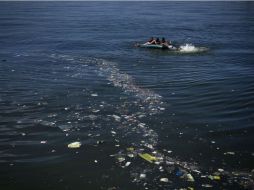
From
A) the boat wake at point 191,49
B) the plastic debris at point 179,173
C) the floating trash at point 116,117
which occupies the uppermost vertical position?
the boat wake at point 191,49

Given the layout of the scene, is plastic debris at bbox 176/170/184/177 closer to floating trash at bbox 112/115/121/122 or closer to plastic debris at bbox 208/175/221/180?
plastic debris at bbox 208/175/221/180

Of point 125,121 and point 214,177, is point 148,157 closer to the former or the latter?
point 214,177

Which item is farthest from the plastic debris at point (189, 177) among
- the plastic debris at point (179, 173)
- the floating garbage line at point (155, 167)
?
the plastic debris at point (179, 173)

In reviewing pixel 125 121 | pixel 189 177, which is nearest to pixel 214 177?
pixel 189 177

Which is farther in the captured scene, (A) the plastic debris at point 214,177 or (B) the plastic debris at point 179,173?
(B) the plastic debris at point 179,173

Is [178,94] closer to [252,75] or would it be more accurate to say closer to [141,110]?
[141,110]

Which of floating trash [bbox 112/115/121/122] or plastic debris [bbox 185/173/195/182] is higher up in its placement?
floating trash [bbox 112/115/121/122]

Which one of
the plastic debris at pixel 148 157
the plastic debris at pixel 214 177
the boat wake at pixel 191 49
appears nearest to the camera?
the plastic debris at pixel 214 177

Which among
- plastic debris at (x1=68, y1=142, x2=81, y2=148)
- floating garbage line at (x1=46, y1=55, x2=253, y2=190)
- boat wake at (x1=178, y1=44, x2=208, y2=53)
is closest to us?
floating garbage line at (x1=46, y1=55, x2=253, y2=190)

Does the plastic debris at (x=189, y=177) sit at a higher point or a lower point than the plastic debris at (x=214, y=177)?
higher

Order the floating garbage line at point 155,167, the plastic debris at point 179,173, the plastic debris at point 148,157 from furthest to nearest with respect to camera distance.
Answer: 1. the plastic debris at point 148,157
2. the plastic debris at point 179,173
3. the floating garbage line at point 155,167

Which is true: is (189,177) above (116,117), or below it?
below

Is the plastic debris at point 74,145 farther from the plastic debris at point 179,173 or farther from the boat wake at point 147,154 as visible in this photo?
the plastic debris at point 179,173

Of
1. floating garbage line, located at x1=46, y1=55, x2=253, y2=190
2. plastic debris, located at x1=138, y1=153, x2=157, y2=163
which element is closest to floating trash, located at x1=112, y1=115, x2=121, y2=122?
floating garbage line, located at x1=46, y1=55, x2=253, y2=190
